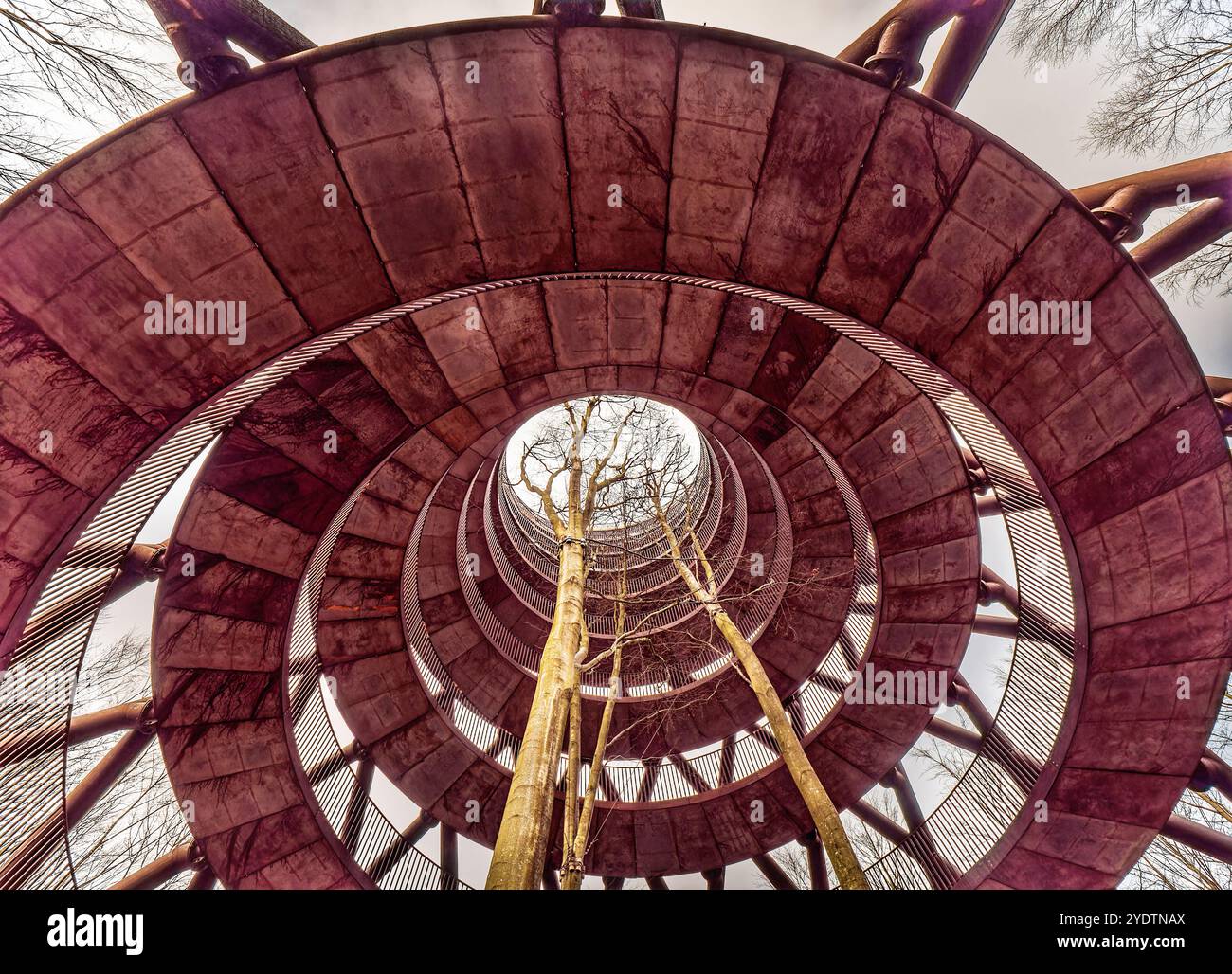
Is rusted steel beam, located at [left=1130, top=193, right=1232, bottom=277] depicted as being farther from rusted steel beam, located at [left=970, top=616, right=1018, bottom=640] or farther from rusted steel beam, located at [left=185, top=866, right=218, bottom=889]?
rusted steel beam, located at [left=185, top=866, right=218, bottom=889]

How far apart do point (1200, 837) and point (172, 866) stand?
900 inches

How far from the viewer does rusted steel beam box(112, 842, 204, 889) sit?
Answer: 12.1 meters

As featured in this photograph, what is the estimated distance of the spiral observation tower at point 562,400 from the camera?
6832mm

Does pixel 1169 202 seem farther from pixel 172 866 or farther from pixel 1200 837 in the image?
pixel 172 866

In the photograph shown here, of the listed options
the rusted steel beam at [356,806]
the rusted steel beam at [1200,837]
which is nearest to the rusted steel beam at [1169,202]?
the rusted steel beam at [1200,837]

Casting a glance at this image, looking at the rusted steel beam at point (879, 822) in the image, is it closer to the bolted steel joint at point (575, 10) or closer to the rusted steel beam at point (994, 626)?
the rusted steel beam at point (994, 626)

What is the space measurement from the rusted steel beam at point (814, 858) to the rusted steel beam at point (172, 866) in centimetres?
1618

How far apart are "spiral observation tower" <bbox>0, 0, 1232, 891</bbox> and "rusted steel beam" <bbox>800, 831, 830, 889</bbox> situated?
0.73 m

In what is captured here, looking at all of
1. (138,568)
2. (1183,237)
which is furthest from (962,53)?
(138,568)

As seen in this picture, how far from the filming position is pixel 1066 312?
27.0ft

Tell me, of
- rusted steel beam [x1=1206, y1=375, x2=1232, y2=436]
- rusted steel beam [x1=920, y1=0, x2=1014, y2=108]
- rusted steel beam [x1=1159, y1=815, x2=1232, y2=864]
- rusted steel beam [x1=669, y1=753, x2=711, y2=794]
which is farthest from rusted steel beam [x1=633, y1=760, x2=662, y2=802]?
rusted steel beam [x1=920, y1=0, x2=1014, y2=108]

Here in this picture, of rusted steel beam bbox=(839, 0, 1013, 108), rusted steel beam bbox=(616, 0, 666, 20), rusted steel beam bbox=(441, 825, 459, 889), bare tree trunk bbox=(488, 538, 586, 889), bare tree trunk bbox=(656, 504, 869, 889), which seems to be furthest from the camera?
rusted steel beam bbox=(441, 825, 459, 889)
